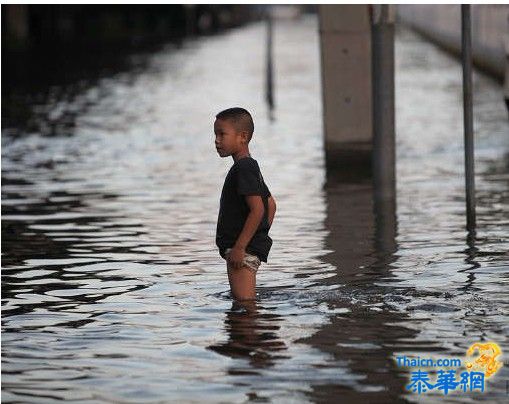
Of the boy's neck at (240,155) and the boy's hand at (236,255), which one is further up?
the boy's neck at (240,155)

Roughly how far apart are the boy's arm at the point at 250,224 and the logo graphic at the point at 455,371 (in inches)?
55.7

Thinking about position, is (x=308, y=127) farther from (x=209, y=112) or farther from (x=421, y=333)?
(x=421, y=333)

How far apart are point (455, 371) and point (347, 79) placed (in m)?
13.3

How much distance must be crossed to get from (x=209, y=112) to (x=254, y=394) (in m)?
26.6

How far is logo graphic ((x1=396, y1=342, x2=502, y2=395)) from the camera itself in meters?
7.68

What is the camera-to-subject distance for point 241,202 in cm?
973

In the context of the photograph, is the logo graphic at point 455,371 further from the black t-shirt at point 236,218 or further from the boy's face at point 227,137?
the boy's face at point 227,137

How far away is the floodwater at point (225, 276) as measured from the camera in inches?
319

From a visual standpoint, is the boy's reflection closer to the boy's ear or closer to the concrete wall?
the boy's ear

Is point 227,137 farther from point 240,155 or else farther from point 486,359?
point 486,359

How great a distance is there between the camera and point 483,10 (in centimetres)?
5144

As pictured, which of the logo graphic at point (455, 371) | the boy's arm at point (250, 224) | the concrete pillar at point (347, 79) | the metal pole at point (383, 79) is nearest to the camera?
the logo graphic at point (455, 371)

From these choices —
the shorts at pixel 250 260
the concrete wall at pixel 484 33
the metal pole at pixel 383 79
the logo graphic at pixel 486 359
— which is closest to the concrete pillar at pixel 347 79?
the concrete wall at pixel 484 33

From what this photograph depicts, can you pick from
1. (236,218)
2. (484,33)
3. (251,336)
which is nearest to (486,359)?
(251,336)
